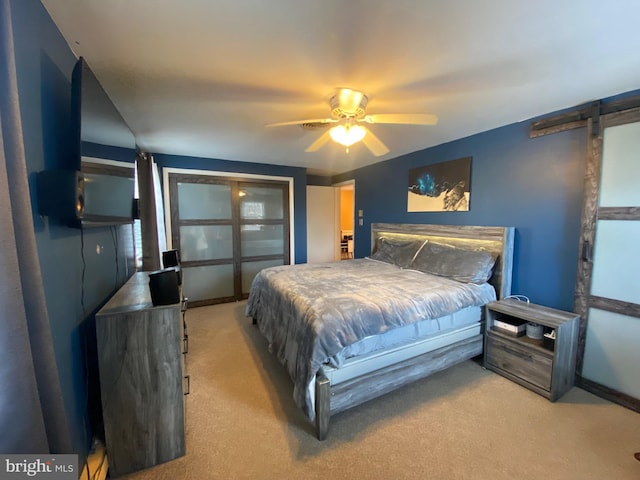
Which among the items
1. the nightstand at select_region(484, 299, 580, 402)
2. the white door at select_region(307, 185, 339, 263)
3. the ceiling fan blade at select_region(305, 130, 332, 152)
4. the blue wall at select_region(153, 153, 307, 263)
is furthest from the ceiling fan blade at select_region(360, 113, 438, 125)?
the white door at select_region(307, 185, 339, 263)

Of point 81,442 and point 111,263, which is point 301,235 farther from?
point 81,442

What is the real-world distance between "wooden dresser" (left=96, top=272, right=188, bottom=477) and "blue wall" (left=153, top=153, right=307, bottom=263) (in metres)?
3.08

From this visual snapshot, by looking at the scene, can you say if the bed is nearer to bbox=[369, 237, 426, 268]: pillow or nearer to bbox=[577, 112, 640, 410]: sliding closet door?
bbox=[369, 237, 426, 268]: pillow

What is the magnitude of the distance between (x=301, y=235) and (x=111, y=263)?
3.30 meters

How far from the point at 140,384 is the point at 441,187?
11.7 ft

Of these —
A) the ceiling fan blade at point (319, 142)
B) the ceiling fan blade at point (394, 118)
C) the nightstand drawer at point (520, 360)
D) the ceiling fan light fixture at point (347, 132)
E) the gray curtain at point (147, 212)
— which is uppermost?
the ceiling fan blade at point (319, 142)

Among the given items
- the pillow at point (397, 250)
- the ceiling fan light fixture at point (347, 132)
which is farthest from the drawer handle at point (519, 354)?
the ceiling fan light fixture at point (347, 132)

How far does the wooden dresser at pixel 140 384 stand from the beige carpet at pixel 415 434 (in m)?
0.13

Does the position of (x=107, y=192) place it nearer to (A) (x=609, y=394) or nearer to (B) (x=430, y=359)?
(B) (x=430, y=359)

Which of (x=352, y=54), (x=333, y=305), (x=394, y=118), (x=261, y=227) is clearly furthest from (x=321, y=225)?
(x=352, y=54)

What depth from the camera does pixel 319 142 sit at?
3158 mm

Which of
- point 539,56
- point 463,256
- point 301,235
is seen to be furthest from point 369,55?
point 301,235

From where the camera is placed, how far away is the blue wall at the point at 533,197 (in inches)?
91.0

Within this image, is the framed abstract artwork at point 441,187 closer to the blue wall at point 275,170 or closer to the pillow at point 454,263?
the pillow at point 454,263
